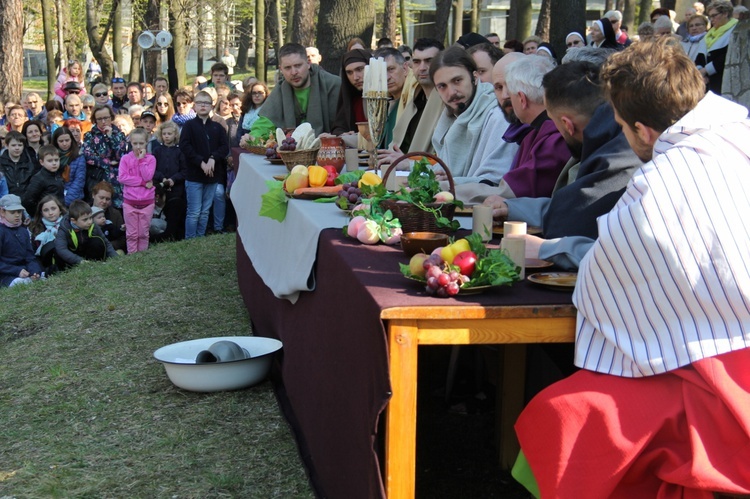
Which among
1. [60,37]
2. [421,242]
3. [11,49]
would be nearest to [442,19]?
[11,49]

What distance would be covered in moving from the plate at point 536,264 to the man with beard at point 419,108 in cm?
218

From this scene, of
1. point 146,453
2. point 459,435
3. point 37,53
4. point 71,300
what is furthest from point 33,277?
point 37,53

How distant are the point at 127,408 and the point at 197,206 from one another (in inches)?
220

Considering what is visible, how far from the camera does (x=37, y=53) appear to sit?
43.3m

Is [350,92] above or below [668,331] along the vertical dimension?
above

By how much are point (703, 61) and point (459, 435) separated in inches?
261

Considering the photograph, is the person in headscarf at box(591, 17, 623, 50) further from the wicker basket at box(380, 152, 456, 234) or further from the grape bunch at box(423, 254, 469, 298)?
the grape bunch at box(423, 254, 469, 298)

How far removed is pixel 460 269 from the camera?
8.07 feet

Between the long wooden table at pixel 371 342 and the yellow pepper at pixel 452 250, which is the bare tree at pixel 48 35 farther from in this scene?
the yellow pepper at pixel 452 250

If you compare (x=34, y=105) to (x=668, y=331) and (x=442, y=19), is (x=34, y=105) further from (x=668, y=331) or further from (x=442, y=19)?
(x=668, y=331)

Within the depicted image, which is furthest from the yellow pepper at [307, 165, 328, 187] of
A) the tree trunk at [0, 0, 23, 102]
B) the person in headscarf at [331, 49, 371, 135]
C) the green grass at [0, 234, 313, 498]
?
the tree trunk at [0, 0, 23, 102]

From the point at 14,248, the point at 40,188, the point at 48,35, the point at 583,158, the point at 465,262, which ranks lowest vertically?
the point at 14,248

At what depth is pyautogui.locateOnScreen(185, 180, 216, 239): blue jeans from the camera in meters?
9.80

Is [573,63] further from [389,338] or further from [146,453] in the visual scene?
[146,453]
